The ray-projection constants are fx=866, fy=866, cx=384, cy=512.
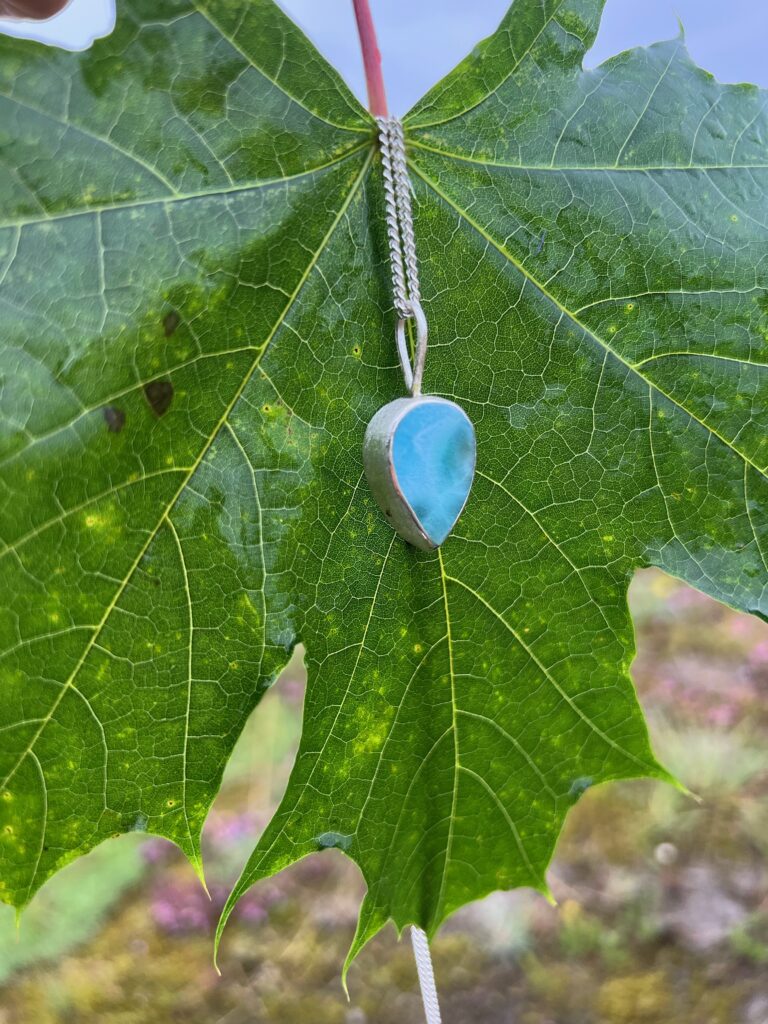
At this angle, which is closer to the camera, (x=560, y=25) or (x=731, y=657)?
(x=560, y=25)

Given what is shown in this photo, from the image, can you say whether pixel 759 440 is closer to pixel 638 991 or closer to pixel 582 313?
pixel 582 313

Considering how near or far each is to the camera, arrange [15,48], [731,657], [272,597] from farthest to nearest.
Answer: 1. [731,657]
2. [272,597]
3. [15,48]

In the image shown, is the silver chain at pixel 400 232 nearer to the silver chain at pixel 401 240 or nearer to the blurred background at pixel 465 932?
the silver chain at pixel 401 240

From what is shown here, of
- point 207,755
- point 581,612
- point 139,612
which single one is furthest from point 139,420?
point 581,612

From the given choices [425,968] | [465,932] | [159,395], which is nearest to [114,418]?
[159,395]

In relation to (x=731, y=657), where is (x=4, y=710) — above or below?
above

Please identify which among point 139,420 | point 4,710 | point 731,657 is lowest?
point 731,657

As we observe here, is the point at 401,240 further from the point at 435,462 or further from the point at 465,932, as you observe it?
the point at 465,932
